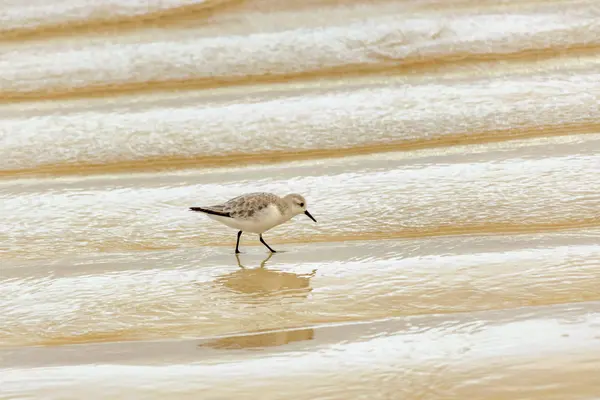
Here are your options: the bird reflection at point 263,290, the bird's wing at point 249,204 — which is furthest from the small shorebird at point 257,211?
the bird reflection at point 263,290

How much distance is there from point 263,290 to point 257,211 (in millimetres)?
575

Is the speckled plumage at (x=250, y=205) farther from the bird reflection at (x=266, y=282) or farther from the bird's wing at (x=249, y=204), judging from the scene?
the bird reflection at (x=266, y=282)

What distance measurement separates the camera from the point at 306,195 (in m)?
5.26

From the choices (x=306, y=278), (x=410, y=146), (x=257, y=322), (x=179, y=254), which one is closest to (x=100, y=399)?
(x=257, y=322)

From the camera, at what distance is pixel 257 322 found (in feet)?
11.8

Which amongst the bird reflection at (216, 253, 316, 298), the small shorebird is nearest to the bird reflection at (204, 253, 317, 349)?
the bird reflection at (216, 253, 316, 298)

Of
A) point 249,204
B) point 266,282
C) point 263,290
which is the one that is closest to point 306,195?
point 249,204

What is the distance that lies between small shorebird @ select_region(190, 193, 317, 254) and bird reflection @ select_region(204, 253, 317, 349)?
5.5 inches

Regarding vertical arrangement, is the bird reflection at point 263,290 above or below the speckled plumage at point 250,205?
below

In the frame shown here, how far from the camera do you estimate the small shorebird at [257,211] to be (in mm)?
4504

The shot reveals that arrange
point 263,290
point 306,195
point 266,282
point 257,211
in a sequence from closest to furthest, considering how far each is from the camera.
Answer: point 263,290 → point 266,282 → point 257,211 → point 306,195

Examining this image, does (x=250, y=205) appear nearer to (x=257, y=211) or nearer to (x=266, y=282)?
(x=257, y=211)

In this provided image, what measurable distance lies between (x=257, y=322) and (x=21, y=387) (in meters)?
0.85

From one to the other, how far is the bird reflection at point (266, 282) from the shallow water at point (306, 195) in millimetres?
16
